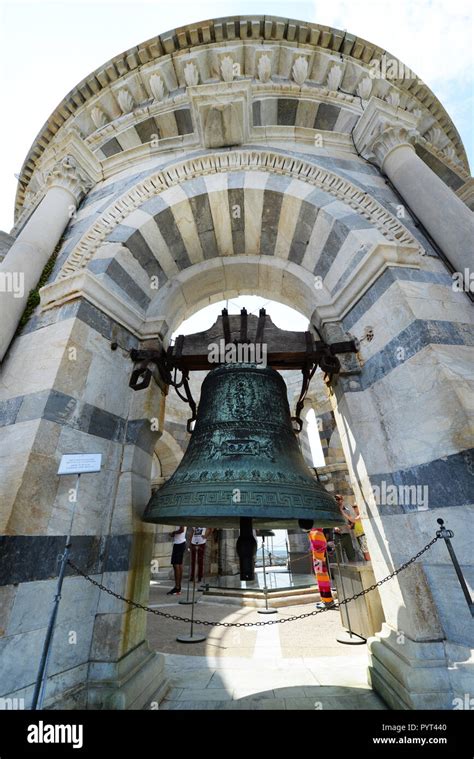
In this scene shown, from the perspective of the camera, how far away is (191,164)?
150 inches

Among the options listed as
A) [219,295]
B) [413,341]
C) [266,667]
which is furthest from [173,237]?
[266,667]

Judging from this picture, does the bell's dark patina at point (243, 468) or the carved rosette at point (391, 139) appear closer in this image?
the bell's dark patina at point (243, 468)

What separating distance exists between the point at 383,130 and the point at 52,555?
5.38 m

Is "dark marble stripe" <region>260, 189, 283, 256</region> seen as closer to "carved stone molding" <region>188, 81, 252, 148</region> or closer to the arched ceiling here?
"carved stone molding" <region>188, 81, 252, 148</region>

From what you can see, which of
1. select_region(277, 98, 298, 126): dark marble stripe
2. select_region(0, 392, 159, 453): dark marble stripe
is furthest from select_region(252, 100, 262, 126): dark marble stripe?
select_region(0, 392, 159, 453): dark marble stripe

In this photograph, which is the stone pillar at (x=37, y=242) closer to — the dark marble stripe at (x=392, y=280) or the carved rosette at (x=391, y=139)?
the dark marble stripe at (x=392, y=280)

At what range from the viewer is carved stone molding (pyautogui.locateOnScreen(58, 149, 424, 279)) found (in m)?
3.18

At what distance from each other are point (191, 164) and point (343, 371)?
3.04 m

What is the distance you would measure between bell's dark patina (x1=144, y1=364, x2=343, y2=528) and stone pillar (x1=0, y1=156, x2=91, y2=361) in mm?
1804

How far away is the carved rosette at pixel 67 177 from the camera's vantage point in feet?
13.2

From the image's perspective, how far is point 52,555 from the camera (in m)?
2.07

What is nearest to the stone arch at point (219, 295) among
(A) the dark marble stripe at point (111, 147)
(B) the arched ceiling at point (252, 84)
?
(B) the arched ceiling at point (252, 84)

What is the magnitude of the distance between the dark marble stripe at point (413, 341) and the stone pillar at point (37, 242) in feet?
9.92

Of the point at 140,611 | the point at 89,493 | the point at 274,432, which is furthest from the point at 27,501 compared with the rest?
the point at 274,432
